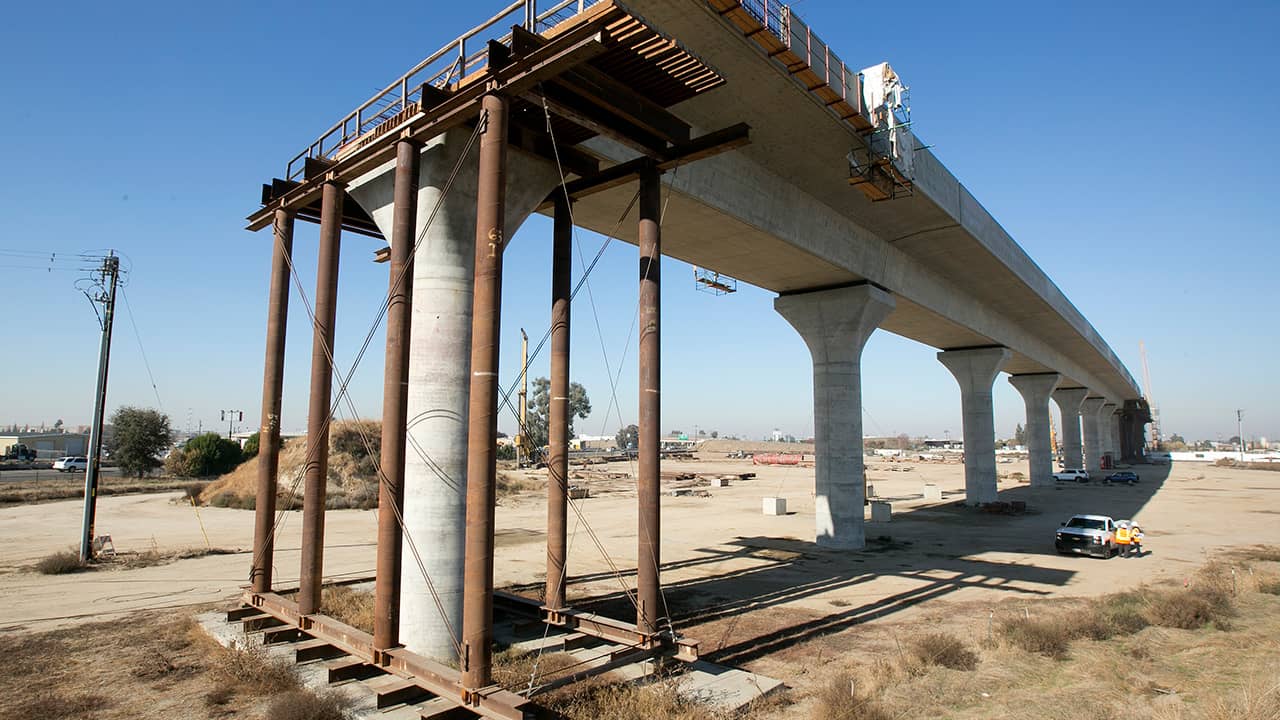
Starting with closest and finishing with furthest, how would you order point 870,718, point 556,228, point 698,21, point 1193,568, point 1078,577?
point 870,718, point 698,21, point 556,228, point 1078,577, point 1193,568

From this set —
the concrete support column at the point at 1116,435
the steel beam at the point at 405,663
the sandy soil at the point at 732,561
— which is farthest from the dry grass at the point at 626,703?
the concrete support column at the point at 1116,435

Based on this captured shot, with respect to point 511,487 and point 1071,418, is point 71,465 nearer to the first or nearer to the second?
point 511,487

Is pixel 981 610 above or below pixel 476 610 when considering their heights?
below

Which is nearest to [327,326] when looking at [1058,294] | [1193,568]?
[1193,568]

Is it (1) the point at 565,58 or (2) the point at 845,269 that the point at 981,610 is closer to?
(2) the point at 845,269

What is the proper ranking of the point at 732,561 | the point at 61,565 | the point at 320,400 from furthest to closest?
1. the point at 732,561
2. the point at 61,565
3. the point at 320,400

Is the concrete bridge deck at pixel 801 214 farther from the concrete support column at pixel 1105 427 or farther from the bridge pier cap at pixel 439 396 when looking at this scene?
the concrete support column at pixel 1105 427

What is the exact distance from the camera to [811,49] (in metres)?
15.2

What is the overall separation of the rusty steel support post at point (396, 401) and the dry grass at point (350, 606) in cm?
247

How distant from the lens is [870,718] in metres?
8.78

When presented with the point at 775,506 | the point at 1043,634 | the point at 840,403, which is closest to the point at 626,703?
the point at 1043,634

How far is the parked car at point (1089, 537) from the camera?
24281 mm

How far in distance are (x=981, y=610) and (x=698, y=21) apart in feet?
47.2

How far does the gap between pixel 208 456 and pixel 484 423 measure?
219 feet
